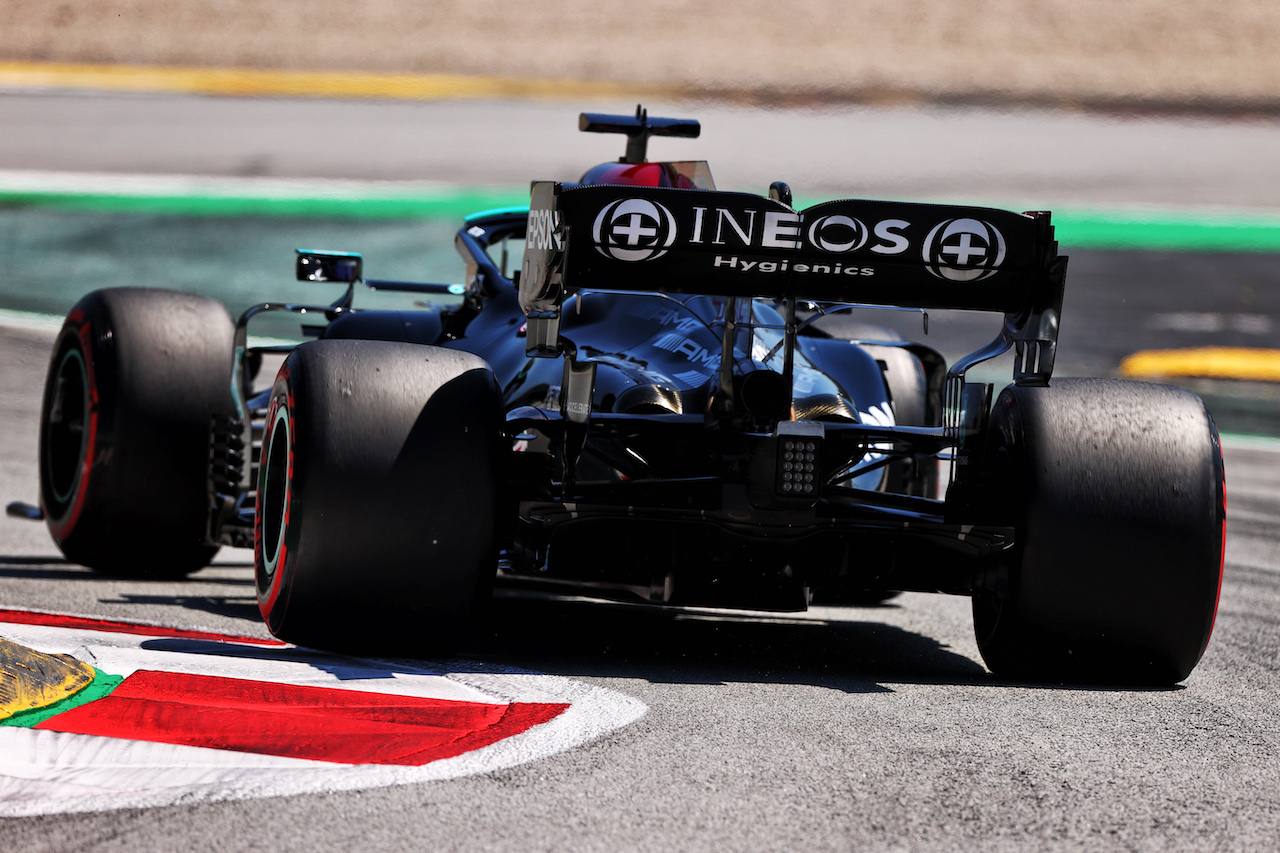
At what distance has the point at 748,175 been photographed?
19875 millimetres

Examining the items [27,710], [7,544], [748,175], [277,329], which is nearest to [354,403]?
[27,710]

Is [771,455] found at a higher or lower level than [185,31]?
lower

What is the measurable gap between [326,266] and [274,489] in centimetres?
196

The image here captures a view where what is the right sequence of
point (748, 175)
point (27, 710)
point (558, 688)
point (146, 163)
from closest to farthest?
point (27, 710), point (558, 688), point (748, 175), point (146, 163)

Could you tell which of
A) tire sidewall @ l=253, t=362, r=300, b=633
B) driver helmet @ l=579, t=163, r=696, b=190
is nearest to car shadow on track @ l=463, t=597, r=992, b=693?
tire sidewall @ l=253, t=362, r=300, b=633

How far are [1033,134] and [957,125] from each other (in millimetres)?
1097

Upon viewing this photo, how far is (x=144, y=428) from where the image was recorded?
619 centimetres

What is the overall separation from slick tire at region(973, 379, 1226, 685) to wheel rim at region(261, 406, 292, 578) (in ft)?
6.72

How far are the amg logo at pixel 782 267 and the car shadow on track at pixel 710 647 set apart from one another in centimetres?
110

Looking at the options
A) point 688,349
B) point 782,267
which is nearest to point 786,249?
point 782,267

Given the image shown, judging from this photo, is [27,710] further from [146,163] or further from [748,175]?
[146,163]

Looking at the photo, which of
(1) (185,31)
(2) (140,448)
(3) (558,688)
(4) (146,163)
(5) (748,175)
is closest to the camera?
(3) (558,688)

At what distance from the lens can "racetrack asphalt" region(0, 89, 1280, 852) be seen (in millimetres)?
2646

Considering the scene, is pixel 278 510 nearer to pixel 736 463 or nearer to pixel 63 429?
pixel 736 463
